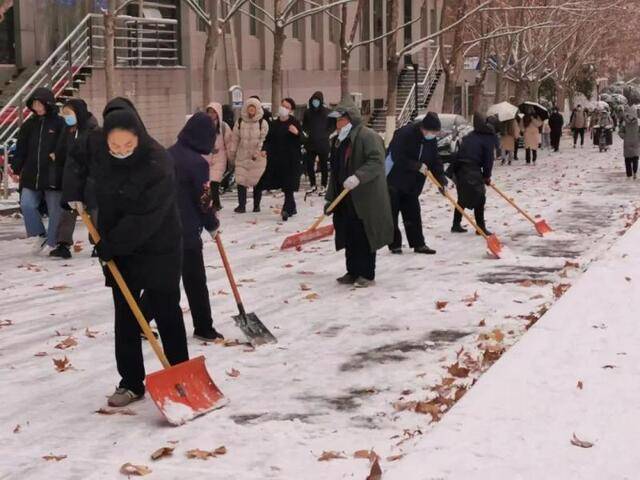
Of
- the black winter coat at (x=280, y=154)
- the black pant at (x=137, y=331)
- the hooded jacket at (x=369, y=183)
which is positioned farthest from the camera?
the black winter coat at (x=280, y=154)

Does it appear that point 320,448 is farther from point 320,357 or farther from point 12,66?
point 12,66

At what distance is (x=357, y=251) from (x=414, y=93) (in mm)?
38627

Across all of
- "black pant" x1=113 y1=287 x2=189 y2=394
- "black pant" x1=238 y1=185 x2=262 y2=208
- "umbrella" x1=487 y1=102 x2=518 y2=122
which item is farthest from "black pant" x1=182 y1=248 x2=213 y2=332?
"umbrella" x1=487 y1=102 x2=518 y2=122

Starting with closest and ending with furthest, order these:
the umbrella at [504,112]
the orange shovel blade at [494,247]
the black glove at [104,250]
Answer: the black glove at [104,250], the orange shovel blade at [494,247], the umbrella at [504,112]

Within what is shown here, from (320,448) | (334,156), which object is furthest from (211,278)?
(320,448)

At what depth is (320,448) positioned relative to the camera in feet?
20.7

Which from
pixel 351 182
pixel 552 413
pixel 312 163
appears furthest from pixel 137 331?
pixel 312 163

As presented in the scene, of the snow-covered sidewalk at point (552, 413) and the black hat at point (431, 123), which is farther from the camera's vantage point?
the black hat at point (431, 123)

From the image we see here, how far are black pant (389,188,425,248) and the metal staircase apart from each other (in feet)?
111

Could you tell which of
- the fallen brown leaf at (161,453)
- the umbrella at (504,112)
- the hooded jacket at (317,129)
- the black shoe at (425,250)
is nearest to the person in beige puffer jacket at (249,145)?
the hooded jacket at (317,129)

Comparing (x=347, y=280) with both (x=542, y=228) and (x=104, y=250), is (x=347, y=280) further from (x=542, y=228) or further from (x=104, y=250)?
(x=104, y=250)

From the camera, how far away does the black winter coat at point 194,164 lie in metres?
8.23

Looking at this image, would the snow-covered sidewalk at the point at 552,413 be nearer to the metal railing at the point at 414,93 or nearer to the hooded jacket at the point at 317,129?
the hooded jacket at the point at 317,129

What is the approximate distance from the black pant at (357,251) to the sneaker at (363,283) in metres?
0.04
